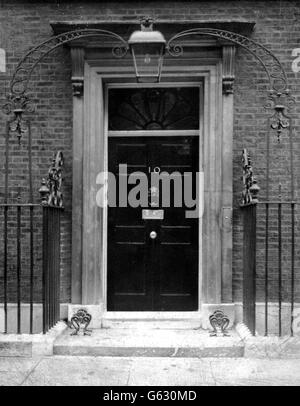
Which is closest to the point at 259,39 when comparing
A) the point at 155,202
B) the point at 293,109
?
the point at 293,109

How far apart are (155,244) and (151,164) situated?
1.04m

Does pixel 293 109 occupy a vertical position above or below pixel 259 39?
below

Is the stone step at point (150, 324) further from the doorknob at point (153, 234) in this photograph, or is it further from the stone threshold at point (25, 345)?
the stone threshold at point (25, 345)

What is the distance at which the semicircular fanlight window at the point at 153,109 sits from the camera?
7395 mm

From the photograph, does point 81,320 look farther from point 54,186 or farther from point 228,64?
point 228,64

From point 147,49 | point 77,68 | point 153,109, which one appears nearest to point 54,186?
point 77,68

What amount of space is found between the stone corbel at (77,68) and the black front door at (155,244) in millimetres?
1027

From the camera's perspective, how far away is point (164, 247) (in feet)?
24.0

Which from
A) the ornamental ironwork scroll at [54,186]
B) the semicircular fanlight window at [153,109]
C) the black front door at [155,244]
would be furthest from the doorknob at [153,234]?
the semicircular fanlight window at [153,109]

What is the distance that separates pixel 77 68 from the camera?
7.00 m

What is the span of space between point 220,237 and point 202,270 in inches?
19.9

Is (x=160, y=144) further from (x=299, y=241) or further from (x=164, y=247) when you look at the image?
(x=299, y=241)

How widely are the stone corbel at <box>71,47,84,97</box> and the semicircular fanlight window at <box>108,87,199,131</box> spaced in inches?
21.7

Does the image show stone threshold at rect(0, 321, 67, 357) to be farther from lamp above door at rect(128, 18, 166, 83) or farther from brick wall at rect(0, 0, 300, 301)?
lamp above door at rect(128, 18, 166, 83)
